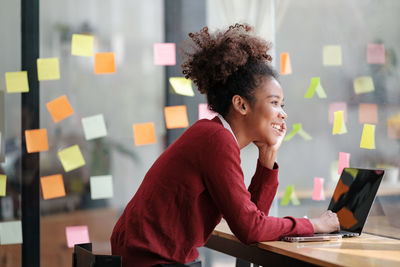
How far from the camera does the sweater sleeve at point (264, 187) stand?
1.62m

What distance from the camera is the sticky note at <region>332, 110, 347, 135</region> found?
2062mm

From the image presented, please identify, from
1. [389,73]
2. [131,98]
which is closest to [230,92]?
[389,73]

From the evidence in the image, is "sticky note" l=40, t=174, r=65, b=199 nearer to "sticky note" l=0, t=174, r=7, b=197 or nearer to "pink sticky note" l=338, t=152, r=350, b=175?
"sticky note" l=0, t=174, r=7, b=197

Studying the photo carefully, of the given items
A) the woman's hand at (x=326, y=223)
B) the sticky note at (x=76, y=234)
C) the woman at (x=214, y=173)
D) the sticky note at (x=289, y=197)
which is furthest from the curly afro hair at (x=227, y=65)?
the sticky note at (x=76, y=234)

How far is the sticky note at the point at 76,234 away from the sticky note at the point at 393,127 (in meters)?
Result: 1.40

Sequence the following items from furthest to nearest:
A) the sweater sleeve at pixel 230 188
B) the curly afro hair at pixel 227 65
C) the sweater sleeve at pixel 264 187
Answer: the sweater sleeve at pixel 264 187 < the curly afro hair at pixel 227 65 < the sweater sleeve at pixel 230 188

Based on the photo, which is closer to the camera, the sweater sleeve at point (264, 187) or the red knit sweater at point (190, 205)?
the red knit sweater at point (190, 205)

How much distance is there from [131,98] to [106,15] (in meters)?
0.41

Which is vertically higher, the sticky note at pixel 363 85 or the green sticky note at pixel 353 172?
the sticky note at pixel 363 85

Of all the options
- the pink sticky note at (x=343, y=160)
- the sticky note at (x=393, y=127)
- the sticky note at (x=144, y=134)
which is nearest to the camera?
the sticky note at (x=393, y=127)

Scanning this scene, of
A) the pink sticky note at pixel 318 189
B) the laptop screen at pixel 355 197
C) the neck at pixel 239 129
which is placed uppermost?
the neck at pixel 239 129

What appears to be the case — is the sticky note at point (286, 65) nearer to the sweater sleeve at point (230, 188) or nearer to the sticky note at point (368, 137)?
the sticky note at point (368, 137)

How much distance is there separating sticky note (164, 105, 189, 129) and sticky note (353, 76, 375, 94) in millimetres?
917

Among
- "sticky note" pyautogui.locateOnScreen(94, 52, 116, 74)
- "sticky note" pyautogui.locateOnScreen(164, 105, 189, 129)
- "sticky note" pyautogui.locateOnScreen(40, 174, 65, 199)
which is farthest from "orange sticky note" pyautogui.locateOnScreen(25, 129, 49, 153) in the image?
"sticky note" pyautogui.locateOnScreen(164, 105, 189, 129)
